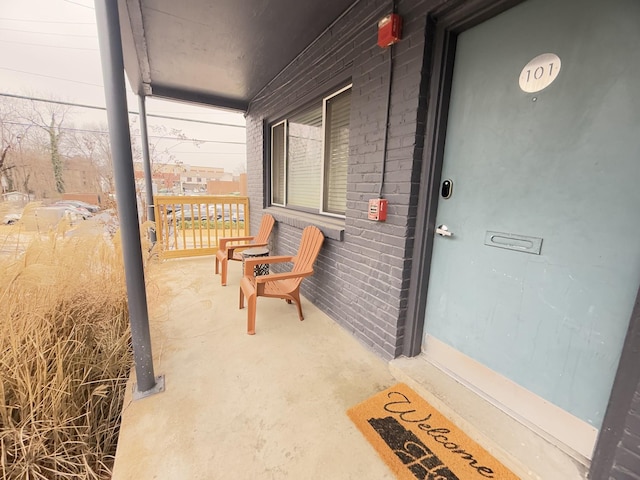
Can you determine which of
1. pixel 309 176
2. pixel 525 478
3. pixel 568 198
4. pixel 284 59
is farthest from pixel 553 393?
pixel 284 59

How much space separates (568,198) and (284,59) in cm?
301

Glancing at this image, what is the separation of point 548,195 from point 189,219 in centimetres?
495

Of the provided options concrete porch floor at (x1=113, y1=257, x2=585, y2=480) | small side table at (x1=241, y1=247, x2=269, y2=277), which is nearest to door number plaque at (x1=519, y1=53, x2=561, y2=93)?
concrete porch floor at (x1=113, y1=257, x2=585, y2=480)

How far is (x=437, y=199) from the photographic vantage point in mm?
1633

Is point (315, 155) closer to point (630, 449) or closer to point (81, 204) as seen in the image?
point (81, 204)

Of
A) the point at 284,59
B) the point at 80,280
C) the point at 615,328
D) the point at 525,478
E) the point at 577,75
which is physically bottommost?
the point at 525,478

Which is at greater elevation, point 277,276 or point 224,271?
point 277,276

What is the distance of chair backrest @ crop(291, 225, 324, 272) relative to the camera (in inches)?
96.0

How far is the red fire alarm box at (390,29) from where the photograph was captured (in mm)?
1602

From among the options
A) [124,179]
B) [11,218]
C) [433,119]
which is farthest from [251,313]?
[433,119]

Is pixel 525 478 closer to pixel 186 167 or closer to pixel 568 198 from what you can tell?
pixel 568 198

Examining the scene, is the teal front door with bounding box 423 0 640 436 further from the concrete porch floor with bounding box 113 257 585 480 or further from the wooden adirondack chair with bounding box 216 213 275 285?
the wooden adirondack chair with bounding box 216 213 275 285

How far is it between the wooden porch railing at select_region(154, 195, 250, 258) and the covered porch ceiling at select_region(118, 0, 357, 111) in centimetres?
173

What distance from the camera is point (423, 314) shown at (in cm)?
178
